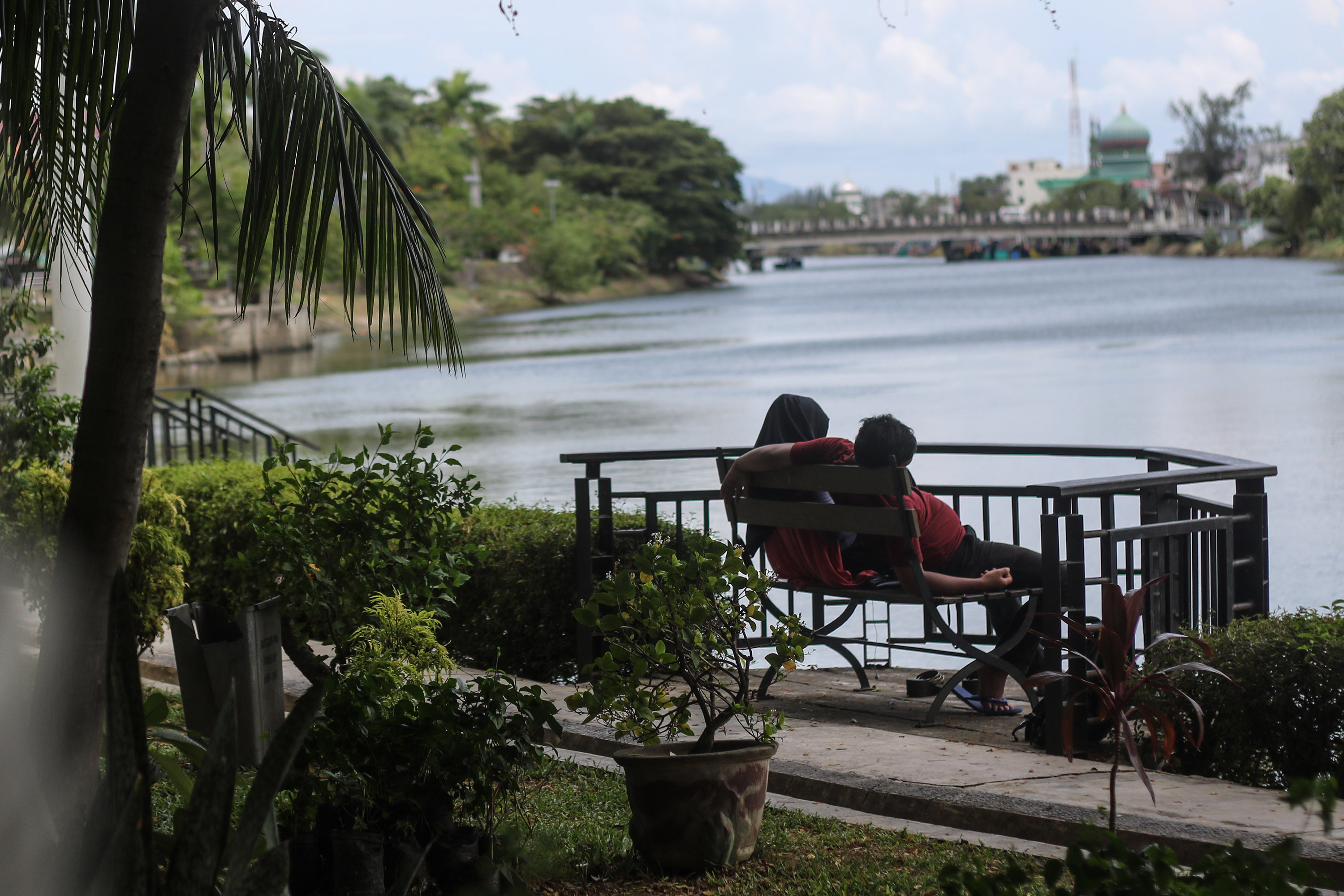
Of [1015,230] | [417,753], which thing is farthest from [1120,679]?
[1015,230]

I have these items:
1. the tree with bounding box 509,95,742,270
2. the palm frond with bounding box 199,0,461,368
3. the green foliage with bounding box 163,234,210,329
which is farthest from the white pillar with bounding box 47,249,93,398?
the tree with bounding box 509,95,742,270

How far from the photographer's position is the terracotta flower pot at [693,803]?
3436mm

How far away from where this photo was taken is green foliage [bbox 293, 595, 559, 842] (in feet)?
10.6

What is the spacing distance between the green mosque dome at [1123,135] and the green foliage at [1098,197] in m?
12.7

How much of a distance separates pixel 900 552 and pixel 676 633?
5.50 ft

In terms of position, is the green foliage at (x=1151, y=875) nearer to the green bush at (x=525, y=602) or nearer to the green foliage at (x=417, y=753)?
the green foliage at (x=417, y=753)

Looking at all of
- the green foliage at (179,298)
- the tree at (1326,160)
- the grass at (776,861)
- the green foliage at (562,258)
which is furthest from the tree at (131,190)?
the tree at (1326,160)

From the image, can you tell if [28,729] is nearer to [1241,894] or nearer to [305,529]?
[305,529]

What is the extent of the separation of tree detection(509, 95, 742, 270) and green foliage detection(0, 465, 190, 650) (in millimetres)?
96873

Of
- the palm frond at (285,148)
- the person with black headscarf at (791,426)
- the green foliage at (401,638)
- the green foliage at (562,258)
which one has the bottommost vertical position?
the green foliage at (401,638)

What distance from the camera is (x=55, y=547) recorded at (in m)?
6.51

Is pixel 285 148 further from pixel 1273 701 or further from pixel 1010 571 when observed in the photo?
pixel 1273 701

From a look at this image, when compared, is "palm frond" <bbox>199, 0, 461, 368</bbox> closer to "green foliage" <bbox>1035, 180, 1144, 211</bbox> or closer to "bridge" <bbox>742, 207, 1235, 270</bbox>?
"bridge" <bbox>742, 207, 1235, 270</bbox>

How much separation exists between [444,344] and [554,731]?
5.05 ft
